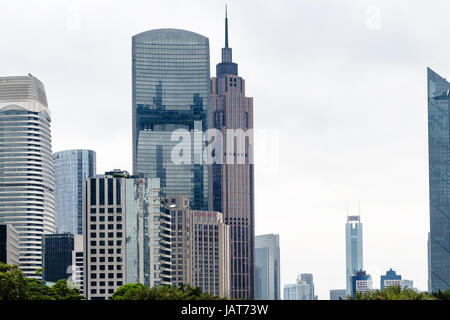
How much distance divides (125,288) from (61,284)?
34.2ft

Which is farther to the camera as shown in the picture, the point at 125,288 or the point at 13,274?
the point at 125,288
